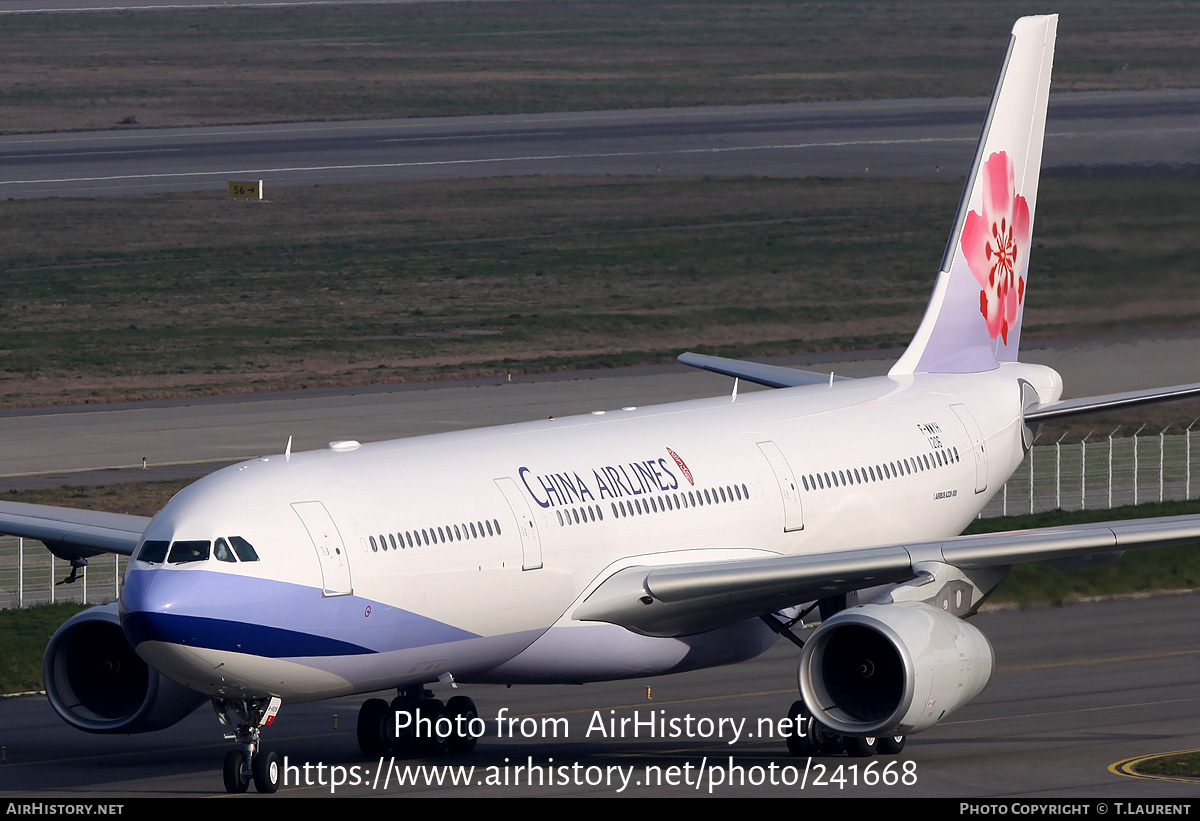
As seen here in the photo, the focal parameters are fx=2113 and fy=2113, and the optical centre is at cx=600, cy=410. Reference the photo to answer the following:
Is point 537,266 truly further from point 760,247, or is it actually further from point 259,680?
point 259,680

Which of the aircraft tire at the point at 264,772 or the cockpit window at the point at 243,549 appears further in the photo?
the aircraft tire at the point at 264,772

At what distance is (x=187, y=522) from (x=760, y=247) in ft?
237

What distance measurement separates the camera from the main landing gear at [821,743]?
3294 cm

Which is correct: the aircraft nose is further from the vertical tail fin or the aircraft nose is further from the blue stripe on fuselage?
the vertical tail fin

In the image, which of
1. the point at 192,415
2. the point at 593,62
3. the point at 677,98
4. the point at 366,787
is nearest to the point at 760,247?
the point at 192,415

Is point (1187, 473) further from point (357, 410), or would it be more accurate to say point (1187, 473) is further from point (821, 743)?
point (821, 743)

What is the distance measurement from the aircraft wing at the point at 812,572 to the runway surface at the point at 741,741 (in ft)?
7.81

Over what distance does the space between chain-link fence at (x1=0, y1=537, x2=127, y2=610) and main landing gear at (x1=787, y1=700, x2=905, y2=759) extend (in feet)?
51.3

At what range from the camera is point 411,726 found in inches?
1312

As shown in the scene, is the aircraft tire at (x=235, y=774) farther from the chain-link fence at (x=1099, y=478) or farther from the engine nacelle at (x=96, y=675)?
the chain-link fence at (x=1099, y=478)

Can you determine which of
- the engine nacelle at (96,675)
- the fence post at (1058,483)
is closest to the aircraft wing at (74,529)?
the engine nacelle at (96,675)

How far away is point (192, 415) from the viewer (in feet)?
221

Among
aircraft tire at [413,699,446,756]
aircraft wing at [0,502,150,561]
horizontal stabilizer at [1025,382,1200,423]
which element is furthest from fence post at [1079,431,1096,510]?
aircraft wing at [0,502,150,561]

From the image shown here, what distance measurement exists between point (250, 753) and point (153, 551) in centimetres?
311
